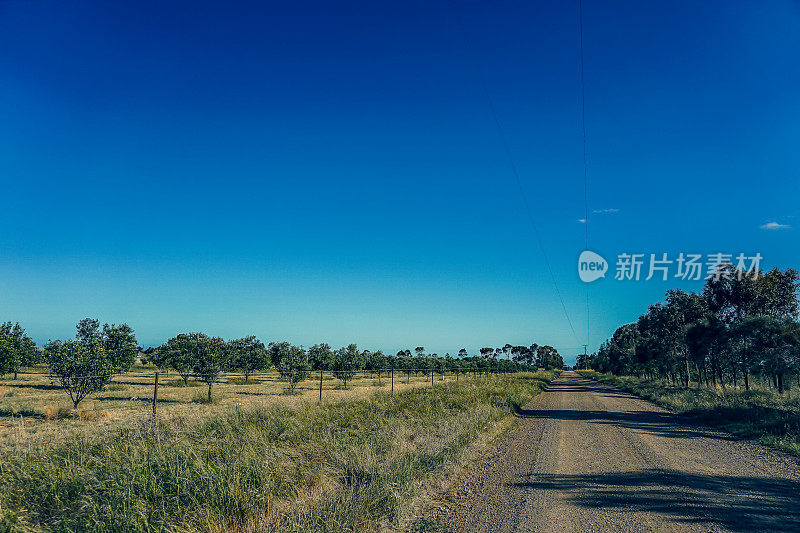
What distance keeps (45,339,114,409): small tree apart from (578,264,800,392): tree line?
110ft

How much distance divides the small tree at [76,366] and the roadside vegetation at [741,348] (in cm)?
2722

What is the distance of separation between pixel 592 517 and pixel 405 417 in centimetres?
706

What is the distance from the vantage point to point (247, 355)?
45.4 meters

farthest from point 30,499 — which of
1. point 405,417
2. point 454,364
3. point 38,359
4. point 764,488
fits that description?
point 454,364

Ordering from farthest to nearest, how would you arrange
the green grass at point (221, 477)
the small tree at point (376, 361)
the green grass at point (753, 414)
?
the small tree at point (376, 361) < the green grass at point (753, 414) < the green grass at point (221, 477)

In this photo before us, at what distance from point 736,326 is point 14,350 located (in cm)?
5225

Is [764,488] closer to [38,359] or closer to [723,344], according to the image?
[723,344]

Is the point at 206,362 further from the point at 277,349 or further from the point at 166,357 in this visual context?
the point at 277,349

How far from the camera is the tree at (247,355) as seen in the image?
139 feet

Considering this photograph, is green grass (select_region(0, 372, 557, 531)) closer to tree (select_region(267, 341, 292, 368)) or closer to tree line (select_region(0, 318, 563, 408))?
tree line (select_region(0, 318, 563, 408))

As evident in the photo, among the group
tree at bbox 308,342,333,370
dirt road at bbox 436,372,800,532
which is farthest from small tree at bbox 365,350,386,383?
dirt road at bbox 436,372,800,532

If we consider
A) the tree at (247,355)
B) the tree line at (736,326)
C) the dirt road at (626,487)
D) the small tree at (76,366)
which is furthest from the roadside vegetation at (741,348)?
the tree at (247,355)

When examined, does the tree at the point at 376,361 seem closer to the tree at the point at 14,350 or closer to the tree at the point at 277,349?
the tree at the point at 277,349

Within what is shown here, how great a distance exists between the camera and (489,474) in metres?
8.08
